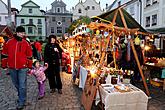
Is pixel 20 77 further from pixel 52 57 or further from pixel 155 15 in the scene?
pixel 155 15

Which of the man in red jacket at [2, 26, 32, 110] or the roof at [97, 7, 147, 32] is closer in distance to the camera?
the man in red jacket at [2, 26, 32, 110]

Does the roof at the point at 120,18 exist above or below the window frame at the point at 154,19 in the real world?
below

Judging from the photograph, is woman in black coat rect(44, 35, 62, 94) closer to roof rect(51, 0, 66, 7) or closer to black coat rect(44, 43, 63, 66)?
black coat rect(44, 43, 63, 66)

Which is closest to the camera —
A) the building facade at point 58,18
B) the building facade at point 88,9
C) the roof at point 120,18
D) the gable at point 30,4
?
the roof at point 120,18

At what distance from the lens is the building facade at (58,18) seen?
46.4 meters

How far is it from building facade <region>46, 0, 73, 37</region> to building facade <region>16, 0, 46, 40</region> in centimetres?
138

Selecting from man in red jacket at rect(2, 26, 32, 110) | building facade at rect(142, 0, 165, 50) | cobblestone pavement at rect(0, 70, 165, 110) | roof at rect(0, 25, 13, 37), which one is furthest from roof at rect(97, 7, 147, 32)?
building facade at rect(142, 0, 165, 50)

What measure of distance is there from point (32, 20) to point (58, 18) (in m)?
5.80

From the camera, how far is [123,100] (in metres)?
4.18

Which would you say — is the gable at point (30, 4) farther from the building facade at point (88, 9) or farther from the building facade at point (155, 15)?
the building facade at point (155, 15)

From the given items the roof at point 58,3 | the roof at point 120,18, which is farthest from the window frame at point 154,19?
the roof at point 58,3

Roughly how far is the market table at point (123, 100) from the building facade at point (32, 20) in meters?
42.7

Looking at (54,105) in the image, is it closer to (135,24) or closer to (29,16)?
(135,24)

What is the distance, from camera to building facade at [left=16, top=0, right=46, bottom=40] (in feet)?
148
